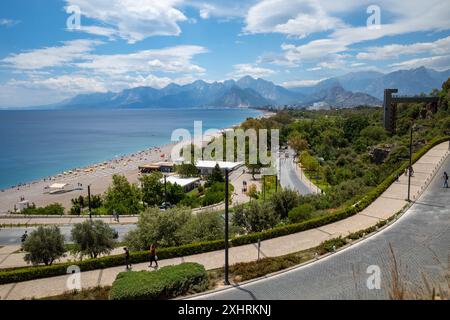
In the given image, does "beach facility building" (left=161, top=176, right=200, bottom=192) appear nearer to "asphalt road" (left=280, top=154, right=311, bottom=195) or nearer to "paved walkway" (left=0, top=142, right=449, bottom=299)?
"asphalt road" (left=280, top=154, right=311, bottom=195)

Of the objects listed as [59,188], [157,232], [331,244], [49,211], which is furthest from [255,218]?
[59,188]

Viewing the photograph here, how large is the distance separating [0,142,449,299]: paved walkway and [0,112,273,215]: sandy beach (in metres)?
31.6

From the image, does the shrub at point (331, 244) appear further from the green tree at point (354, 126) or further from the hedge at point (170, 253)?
the green tree at point (354, 126)

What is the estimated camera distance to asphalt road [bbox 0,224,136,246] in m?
27.2

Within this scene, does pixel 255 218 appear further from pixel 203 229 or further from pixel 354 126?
pixel 354 126

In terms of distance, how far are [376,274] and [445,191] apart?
14.8 metres

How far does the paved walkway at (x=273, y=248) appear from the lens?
12953 mm

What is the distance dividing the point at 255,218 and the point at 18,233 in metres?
22.0

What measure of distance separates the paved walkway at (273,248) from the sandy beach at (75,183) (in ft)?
104
